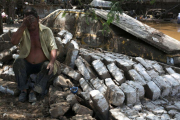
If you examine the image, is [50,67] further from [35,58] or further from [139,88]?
[139,88]

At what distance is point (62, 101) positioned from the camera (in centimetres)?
300

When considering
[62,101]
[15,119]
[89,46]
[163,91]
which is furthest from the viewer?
[89,46]

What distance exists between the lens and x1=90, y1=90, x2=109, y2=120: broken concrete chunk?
113 inches

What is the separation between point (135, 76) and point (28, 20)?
2.34m

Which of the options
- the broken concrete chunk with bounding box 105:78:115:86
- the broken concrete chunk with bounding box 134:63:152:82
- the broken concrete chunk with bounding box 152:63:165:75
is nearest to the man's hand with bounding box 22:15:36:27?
the broken concrete chunk with bounding box 105:78:115:86

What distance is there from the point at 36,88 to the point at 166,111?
230 cm

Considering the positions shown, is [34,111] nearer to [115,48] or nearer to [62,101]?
[62,101]

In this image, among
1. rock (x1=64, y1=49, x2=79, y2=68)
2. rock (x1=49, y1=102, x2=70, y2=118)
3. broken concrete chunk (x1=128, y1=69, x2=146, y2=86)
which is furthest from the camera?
rock (x1=64, y1=49, x2=79, y2=68)

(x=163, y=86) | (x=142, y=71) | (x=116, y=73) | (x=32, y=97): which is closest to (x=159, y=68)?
(x=142, y=71)

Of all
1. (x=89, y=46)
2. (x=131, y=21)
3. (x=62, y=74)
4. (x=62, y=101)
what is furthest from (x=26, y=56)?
(x=131, y=21)

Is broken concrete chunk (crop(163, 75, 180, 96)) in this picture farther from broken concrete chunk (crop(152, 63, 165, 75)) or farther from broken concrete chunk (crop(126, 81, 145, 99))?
broken concrete chunk (crop(126, 81, 145, 99))

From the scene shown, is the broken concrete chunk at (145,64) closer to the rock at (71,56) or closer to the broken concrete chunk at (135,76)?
the broken concrete chunk at (135,76)

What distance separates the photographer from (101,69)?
154 inches

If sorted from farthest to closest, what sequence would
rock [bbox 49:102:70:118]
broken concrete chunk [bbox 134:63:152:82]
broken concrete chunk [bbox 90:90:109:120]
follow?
broken concrete chunk [bbox 134:63:152:82]
broken concrete chunk [bbox 90:90:109:120]
rock [bbox 49:102:70:118]
